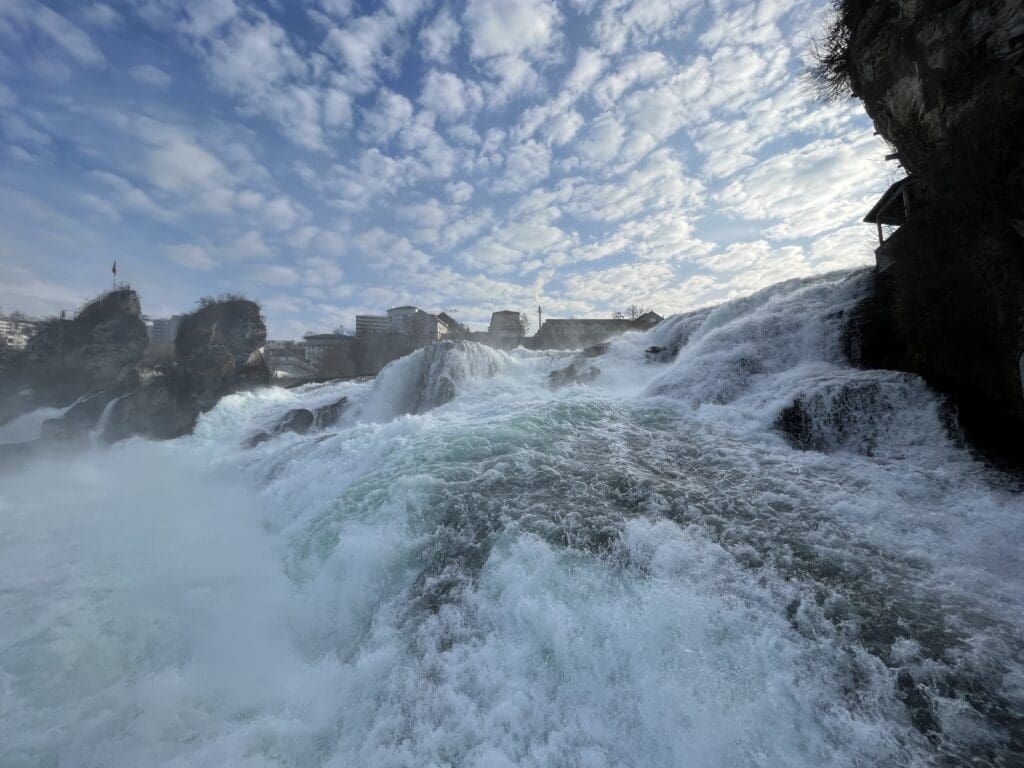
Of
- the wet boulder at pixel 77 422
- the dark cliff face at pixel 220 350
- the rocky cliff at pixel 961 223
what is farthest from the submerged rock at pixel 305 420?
the rocky cliff at pixel 961 223

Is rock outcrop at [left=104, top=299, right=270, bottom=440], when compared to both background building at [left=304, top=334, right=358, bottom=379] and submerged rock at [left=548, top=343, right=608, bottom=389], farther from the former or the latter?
background building at [left=304, top=334, right=358, bottom=379]

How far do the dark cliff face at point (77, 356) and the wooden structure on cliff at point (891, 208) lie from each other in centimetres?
3563

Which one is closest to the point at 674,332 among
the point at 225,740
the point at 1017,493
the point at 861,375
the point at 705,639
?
the point at 861,375

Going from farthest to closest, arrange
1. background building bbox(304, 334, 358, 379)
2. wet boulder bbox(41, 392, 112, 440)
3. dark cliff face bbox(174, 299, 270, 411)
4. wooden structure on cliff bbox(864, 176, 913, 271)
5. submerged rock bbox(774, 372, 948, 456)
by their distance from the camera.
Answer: background building bbox(304, 334, 358, 379) → dark cliff face bbox(174, 299, 270, 411) → wet boulder bbox(41, 392, 112, 440) → wooden structure on cliff bbox(864, 176, 913, 271) → submerged rock bbox(774, 372, 948, 456)

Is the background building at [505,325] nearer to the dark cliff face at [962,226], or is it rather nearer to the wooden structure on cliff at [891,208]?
the wooden structure on cliff at [891,208]

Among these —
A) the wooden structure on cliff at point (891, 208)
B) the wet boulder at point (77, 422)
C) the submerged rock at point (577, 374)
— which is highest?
the wooden structure on cliff at point (891, 208)

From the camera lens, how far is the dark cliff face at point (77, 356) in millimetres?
25344

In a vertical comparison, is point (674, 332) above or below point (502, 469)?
above

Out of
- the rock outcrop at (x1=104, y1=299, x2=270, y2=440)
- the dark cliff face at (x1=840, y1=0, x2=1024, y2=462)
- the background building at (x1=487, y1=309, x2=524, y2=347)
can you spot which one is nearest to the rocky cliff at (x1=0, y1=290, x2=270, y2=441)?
the rock outcrop at (x1=104, y1=299, x2=270, y2=440)

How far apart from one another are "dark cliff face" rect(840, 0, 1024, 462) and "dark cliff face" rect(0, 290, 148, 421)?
3519 cm

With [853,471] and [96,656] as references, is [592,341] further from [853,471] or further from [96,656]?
[96,656]

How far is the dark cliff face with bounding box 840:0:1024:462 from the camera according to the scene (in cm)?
657

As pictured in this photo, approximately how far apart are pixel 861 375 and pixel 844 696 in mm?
7305

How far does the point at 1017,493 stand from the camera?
17.7 feet
